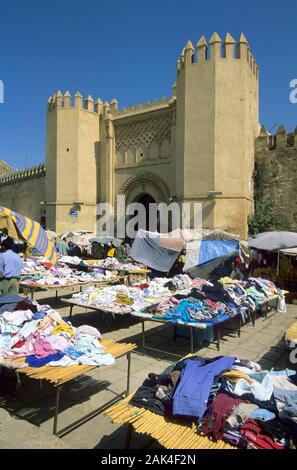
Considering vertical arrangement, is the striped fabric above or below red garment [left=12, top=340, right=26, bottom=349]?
above

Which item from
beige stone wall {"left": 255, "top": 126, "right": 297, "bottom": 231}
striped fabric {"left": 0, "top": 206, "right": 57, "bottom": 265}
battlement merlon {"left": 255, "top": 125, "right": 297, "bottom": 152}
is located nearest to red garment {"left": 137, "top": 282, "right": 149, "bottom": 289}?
striped fabric {"left": 0, "top": 206, "right": 57, "bottom": 265}

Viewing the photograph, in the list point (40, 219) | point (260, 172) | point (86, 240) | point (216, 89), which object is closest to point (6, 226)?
point (86, 240)

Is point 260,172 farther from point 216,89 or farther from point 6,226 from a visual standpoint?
point 6,226

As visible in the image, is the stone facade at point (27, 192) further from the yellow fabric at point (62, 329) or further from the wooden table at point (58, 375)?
the wooden table at point (58, 375)

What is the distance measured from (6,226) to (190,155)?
9.42 m

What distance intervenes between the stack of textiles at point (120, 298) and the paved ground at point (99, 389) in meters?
0.59

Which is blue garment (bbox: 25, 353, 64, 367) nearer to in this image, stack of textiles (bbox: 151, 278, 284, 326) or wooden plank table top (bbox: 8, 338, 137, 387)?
wooden plank table top (bbox: 8, 338, 137, 387)

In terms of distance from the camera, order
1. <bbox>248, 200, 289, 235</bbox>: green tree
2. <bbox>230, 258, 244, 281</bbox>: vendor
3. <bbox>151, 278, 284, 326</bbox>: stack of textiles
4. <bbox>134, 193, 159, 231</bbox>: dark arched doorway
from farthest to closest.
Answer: <bbox>134, 193, 159, 231</bbox>: dark arched doorway < <bbox>248, 200, 289, 235</bbox>: green tree < <bbox>230, 258, 244, 281</bbox>: vendor < <bbox>151, 278, 284, 326</bbox>: stack of textiles

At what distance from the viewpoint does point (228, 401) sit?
2.69 metres

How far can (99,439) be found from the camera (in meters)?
3.10

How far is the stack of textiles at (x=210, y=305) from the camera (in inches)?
210

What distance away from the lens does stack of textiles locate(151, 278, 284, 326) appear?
534 centimetres

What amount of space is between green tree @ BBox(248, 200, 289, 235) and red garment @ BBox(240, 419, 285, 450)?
533 inches

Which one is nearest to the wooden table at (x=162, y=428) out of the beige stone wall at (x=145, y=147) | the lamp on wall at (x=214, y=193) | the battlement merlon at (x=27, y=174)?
the lamp on wall at (x=214, y=193)
